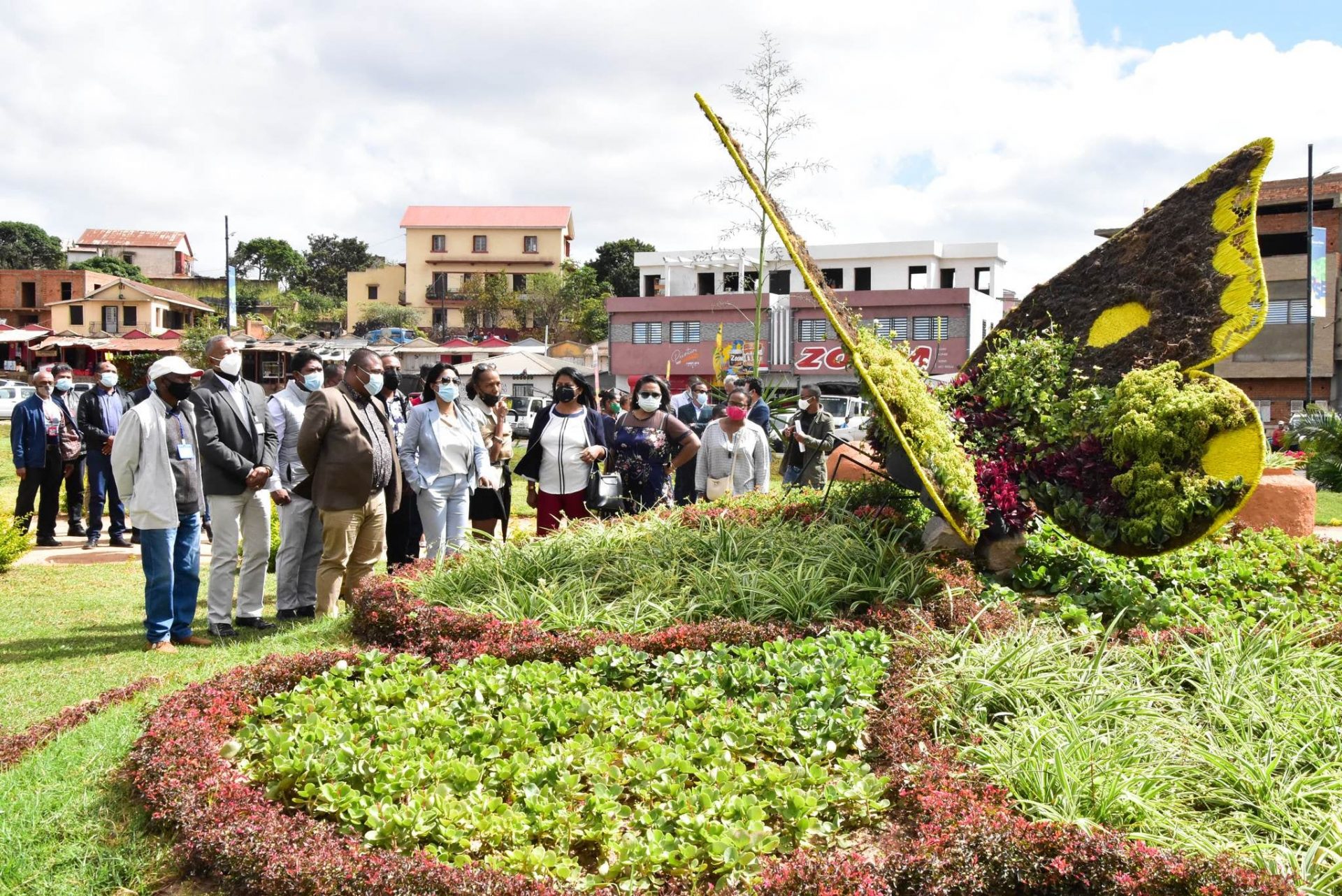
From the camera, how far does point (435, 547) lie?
817 centimetres

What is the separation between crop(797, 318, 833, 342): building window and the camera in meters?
44.9

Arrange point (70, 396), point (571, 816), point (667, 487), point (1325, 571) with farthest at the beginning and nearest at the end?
point (70, 396)
point (667, 487)
point (1325, 571)
point (571, 816)

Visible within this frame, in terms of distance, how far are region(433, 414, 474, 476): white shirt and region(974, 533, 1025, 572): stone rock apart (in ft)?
Result: 13.0

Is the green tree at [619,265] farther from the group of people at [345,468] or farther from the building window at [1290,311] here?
the group of people at [345,468]

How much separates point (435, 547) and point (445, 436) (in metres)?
0.88

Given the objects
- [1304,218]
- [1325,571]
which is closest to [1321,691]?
[1325,571]

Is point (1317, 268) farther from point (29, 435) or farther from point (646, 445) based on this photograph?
point (29, 435)

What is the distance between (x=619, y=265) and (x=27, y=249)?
4634 cm

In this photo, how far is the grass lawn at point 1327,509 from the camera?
1425 cm

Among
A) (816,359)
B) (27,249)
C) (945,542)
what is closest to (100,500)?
(945,542)

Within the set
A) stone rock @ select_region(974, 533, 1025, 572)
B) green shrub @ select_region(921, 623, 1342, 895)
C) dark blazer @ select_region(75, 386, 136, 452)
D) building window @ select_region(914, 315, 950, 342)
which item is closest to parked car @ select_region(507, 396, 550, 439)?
dark blazer @ select_region(75, 386, 136, 452)

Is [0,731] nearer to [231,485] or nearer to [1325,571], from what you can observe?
[231,485]

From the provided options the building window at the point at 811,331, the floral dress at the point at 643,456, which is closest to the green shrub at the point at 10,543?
Result: the floral dress at the point at 643,456

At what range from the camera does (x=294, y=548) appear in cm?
770
